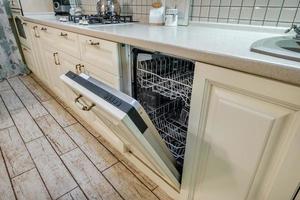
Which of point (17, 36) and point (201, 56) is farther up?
point (201, 56)

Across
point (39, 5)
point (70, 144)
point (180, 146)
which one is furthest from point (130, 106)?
point (39, 5)

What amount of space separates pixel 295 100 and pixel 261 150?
193mm

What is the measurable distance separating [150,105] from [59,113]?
4.28ft

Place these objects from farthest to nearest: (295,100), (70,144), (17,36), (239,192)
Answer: (17,36) < (70,144) < (239,192) < (295,100)

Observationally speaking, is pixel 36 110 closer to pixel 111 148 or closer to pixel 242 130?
pixel 111 148

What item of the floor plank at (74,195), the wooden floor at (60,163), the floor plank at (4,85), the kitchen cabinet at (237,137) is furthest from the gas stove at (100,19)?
the floor plank at (4,85)

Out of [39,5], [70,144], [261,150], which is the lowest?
[70,144]

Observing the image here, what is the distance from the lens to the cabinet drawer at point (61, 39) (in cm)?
140

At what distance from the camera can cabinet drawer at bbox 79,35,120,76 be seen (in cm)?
104

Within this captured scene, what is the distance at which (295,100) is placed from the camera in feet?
1.58

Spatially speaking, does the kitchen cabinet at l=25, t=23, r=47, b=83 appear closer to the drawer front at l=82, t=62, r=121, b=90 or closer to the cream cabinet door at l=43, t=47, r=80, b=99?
the cream cabinet door at l=43, t=47, r=80, b=99

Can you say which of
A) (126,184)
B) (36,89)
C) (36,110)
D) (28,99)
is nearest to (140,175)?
(126,184)

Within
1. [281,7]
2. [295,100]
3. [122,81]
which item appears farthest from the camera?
[122,81]

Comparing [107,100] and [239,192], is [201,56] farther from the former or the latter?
[239,192]
